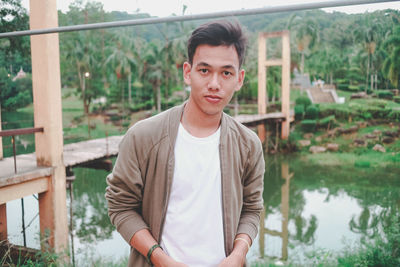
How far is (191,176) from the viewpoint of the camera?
88 cm

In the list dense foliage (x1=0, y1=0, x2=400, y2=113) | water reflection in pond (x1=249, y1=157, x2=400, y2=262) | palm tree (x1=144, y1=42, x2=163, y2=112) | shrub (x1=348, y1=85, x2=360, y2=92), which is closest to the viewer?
water reflection in pond (x1=249, y1=157, x2=400, y2=262)

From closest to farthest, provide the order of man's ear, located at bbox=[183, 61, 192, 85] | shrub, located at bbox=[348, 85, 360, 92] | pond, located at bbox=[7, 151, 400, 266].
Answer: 1. man's ear, located at bbox=[183, 61, 192, 85]
2. pond, located at bbox=[7, 151, 400, 266]
3. shrub, located at bbox=[348, 85, 360, 92]

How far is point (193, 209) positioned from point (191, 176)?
0.08 meters

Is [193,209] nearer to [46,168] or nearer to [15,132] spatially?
[15,132]

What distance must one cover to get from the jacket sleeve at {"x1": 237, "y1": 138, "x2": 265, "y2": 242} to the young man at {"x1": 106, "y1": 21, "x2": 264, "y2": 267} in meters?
0.05

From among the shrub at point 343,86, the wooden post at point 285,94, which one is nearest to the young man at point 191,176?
the wooden post at point 285,94

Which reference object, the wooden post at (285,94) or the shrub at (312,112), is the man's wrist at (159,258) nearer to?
the wooden post at (285,94)

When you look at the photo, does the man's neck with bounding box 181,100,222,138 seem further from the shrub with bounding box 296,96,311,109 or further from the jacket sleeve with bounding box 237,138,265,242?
the shrub with bounding box 296,96,311,109

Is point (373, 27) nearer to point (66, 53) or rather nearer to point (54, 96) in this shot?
point (54, 96)

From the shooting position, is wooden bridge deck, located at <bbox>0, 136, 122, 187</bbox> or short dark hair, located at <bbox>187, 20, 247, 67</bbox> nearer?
short dark hair, located at <bbox>187, 20, 247, 67</bbox>

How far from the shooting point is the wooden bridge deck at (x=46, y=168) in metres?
4.18

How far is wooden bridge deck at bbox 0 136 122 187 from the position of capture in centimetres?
418

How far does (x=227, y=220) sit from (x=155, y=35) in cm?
2338

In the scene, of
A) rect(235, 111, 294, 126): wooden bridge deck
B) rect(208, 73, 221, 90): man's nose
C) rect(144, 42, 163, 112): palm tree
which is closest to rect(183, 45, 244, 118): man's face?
rect(208, 73, 221, 90): man's nose
